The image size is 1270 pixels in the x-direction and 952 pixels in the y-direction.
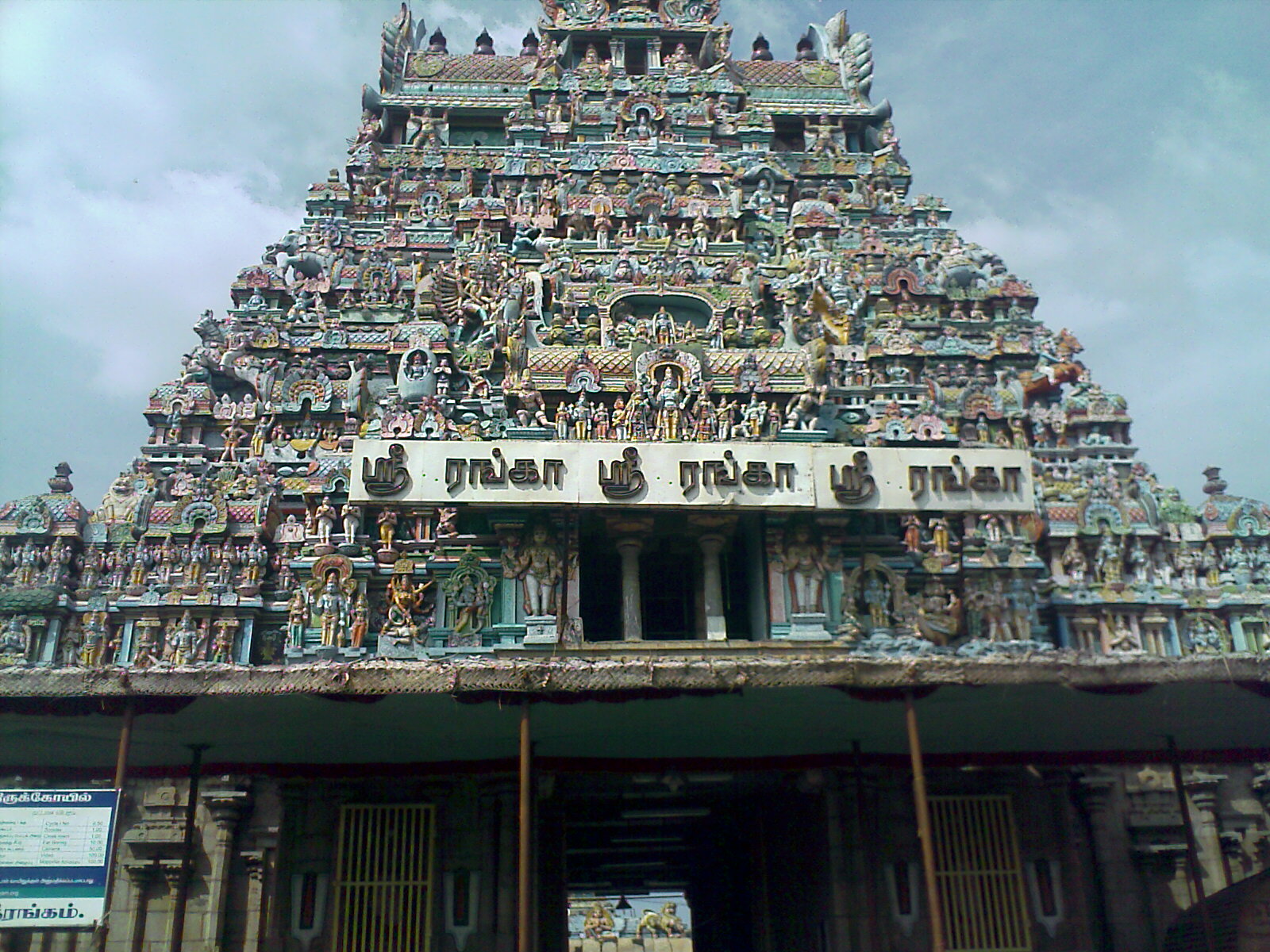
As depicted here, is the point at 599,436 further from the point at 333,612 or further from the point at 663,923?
the point at 663,923

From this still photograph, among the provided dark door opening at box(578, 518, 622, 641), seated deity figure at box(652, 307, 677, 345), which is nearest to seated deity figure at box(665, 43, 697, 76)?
seated deity figure at box(652, 307, 677, 345)

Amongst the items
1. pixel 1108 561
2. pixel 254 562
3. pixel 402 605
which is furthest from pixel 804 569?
pixel 254 562

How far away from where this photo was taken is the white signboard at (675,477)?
1906 cm

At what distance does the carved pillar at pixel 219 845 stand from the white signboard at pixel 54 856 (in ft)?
22.8

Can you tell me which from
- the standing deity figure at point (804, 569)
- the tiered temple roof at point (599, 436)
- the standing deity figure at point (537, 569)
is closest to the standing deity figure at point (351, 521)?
the tiered temple roof at point (599, 436)

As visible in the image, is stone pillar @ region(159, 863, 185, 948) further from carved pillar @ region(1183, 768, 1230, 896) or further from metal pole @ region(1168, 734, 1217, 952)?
carved pillar @ region(1183, 768, 1230, 896)

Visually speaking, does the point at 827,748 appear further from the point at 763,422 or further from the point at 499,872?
the point at 763,422

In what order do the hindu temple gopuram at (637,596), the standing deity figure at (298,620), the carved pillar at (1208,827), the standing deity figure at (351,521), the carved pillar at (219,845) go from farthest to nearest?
the standing deity figure at (351,521), the standing deity figure at (298,620), the carved pillar at (1208,827), the carved pillar at (219,845), the hindu temple gopuram at (637,596)

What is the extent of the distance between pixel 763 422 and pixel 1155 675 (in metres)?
11.0

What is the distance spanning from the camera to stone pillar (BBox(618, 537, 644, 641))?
19.4 metres

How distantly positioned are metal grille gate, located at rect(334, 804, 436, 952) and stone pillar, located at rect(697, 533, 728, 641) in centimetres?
639

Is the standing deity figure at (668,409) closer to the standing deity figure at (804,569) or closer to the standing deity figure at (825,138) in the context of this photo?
the standing deity figure at (804,569)

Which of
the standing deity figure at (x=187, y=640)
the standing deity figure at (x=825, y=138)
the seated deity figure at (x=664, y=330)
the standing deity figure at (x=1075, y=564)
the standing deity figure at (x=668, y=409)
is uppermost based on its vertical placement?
the standing deity figure at (x=825, y=138)

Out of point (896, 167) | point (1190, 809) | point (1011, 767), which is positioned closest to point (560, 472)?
point (1011, 767)
